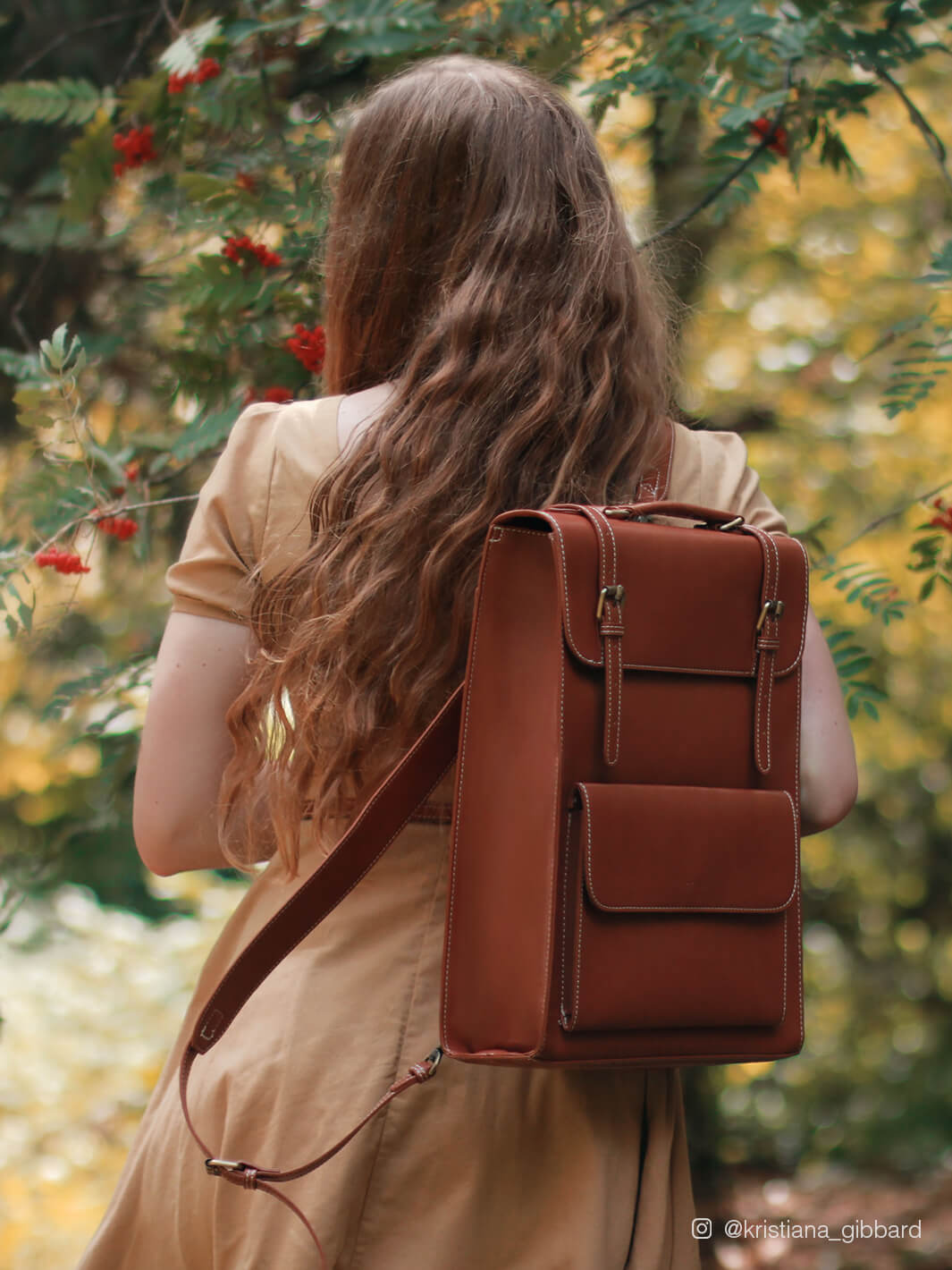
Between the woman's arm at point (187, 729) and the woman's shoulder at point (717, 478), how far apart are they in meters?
0.48

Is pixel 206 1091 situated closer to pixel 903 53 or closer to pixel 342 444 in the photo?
pixel 342 444

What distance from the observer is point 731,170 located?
193 centimetres

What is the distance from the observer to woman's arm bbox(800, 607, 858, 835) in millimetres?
1159

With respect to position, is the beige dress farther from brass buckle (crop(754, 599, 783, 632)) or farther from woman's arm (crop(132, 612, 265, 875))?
brass buckle (crop(754, 599, 783, 632))

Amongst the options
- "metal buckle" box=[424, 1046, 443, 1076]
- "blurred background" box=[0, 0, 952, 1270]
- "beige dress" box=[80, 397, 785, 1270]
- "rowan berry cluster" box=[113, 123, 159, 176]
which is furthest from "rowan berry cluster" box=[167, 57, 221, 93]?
"metal buckle" box=[424, 1046, 443, 1076]

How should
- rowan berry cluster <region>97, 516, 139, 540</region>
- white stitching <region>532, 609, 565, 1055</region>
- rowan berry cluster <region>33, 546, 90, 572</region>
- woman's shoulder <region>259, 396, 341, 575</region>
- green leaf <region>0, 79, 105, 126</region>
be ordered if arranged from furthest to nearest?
green leaf <region>0, 79, 105, 126</region> < rowan berry cluster <region>97, 516, 139, 540</region> < rowan berry cluster <region>33, 546, 90, 572</region> < woman's shoulder <region>259, 396, 341, 575</region> < white stitching <region>532, 609, 565, 1055</region>

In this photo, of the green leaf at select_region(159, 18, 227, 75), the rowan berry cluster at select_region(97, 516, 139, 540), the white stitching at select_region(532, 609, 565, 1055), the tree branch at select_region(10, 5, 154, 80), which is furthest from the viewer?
the tree branch at select_region(10, 5, 154, 80)

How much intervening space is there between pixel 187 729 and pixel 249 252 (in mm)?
980

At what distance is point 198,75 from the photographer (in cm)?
191

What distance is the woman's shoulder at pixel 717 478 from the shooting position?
119cm

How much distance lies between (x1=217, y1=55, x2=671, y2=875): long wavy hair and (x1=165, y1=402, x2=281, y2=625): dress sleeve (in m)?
0.03

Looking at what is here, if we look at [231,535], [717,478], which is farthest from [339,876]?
[717,478]

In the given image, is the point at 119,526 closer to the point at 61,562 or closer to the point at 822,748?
the point at 61,562

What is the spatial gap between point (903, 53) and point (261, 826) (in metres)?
1.60
